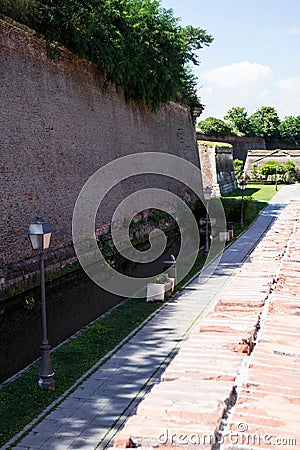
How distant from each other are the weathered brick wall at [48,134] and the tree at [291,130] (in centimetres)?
3678

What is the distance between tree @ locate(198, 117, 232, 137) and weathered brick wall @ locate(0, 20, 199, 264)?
72.1ft

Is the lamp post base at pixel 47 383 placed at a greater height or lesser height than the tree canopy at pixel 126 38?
lesser

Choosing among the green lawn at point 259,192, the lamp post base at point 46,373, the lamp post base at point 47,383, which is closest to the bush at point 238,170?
the green lawn at point 259,192

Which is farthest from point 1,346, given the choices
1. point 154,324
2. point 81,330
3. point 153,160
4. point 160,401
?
point 153,160

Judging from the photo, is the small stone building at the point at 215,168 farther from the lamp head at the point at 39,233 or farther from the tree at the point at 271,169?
the lamp head at the point at 39,233

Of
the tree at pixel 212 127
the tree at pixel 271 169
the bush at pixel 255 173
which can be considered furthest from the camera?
the bush at pixel 255 173

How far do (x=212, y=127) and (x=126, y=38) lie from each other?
24.7 metres

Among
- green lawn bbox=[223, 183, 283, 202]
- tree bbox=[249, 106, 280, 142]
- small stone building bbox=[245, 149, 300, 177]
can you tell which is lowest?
green lawn bbox=[223, 183, 283, 202]

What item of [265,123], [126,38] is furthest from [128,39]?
[265,123]

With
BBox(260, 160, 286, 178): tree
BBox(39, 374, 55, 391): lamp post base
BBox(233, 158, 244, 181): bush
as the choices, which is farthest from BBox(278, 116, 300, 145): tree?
BBox(39, 374, 55, 391): lamp post base

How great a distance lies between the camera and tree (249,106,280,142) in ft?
169

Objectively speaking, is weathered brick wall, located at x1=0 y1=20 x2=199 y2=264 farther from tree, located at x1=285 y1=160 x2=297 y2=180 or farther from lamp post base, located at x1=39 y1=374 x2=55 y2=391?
tree, located at x1=285 y1=160 x2=297 y2=180

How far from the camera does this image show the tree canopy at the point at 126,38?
1330 centimetres

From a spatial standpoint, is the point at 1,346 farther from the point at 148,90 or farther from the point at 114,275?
the point at 148,90
